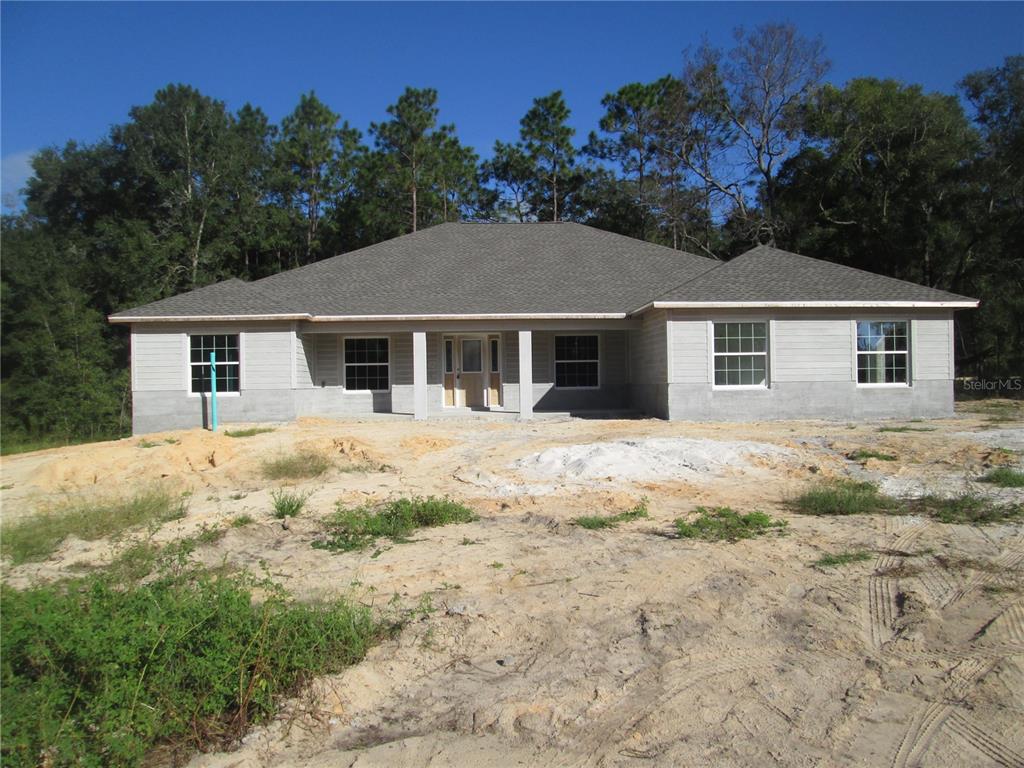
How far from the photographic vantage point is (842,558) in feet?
21.4

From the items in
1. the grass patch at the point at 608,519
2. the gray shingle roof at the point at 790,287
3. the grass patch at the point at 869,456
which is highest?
the gray shingle roof at the point at 790,287

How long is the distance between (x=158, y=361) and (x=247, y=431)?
4.15m

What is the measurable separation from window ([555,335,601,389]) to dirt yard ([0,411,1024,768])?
1080 cm

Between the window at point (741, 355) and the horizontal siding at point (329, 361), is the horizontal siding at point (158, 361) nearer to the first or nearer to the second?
the horizontal siding at point (329, 361)

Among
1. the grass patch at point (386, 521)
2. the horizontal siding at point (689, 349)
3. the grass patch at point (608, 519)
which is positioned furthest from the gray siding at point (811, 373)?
the grass patch at point (386, 521)

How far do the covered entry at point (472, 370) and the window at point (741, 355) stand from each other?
654 centimetres

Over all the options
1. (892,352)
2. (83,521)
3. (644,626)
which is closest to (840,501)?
(644,626)

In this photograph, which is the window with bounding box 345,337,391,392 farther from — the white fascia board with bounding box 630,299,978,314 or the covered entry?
the white fascia board with bounding box 630,299,978,314

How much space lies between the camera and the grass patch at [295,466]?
11.2m

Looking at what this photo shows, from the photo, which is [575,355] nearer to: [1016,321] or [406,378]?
[406,378]

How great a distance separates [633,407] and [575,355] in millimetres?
2369

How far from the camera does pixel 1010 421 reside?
16.5m

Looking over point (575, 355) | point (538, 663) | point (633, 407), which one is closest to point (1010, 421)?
point (633, 407)

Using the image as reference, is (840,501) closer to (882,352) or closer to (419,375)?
(882,352)
